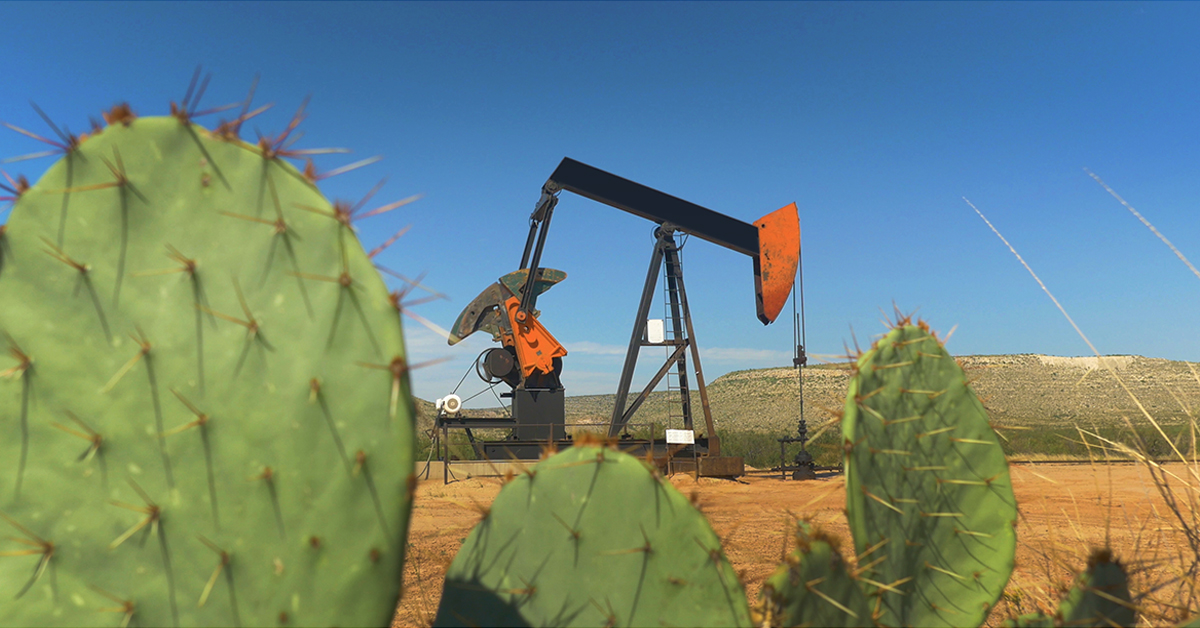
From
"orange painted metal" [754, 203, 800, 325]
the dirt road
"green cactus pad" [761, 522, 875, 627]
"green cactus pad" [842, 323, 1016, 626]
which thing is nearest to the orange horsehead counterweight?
"orange painted metal" [754, 203, 800, 325]

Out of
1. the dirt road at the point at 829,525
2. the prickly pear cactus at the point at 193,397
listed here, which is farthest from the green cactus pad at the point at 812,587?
the prickly pear cactus at the point at 193,397

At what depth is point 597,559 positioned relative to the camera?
1.31 m

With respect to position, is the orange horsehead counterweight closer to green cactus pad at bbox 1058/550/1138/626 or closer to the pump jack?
the pump jack

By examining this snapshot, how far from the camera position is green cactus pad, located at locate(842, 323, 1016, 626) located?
169 cm

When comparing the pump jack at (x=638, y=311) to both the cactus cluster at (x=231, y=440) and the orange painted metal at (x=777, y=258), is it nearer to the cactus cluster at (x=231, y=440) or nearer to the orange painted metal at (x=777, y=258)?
the orange painted metal at (x=777, y=258)

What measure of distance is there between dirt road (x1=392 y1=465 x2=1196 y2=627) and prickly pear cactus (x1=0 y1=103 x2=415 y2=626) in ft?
2.49

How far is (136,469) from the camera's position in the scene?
1.12m

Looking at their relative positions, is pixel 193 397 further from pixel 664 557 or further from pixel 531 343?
pixel 531 343

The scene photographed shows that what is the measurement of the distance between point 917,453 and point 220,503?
5.18 ft

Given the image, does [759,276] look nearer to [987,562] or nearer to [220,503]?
[987,562]

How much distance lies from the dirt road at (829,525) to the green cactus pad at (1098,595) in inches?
22.2

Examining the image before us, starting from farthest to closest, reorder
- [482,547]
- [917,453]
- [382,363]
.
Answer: [917,453] → [482,547] → [382,363]

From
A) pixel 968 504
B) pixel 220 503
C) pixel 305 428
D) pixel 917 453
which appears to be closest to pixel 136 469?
pixel 220 503

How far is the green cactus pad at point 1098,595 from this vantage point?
1.51 meters
